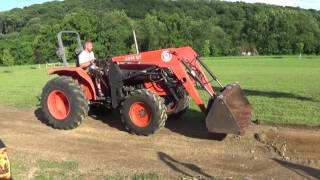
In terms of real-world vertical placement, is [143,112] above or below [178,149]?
above

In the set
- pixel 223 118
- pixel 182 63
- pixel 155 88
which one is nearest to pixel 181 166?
pixel 223 118

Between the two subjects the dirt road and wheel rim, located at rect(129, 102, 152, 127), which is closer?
the dirt road

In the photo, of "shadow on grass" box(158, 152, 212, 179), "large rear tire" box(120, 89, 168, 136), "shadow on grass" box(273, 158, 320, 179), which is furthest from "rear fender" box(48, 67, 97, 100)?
"shadow on grass" box(273, 158, 320, 179)

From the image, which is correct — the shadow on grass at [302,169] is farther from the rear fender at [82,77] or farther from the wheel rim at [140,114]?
the rear fender at [82,77]

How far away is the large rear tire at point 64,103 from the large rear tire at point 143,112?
1007mm

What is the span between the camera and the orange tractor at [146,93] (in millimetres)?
9547

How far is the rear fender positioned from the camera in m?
11.1

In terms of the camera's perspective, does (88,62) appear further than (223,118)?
Yes

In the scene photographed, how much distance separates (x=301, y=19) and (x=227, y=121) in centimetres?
9500

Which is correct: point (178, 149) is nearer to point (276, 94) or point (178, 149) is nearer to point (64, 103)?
point (64, 103)

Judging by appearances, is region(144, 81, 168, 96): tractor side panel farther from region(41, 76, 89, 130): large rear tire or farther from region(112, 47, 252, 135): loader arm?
region(41, 76, 89, 130): large rear tire

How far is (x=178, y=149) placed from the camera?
351 inches

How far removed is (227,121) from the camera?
29.9 ft

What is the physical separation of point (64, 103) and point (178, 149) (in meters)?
3.49
